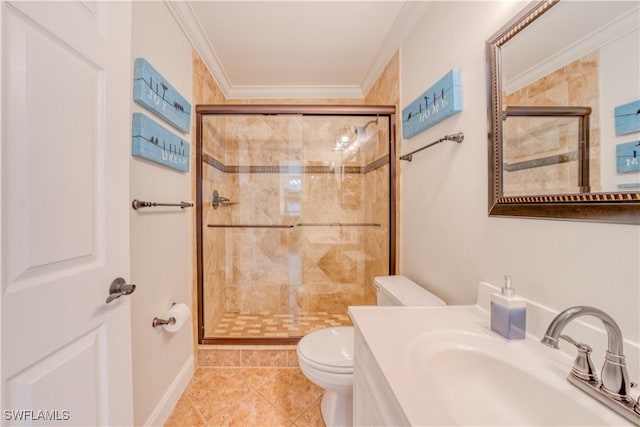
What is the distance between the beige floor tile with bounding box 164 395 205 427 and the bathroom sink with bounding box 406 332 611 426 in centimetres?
136

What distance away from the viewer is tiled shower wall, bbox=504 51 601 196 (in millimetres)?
647

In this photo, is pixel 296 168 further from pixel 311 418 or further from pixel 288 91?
pixel 311 418

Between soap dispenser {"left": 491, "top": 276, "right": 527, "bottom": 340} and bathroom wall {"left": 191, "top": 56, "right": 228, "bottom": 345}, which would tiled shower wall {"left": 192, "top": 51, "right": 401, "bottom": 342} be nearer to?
bathroom wall {"left": 191, "top": 56, "right": 228, "bottom": 345}

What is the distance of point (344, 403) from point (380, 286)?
627 mm

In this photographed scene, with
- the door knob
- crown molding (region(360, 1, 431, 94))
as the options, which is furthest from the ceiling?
the door knob

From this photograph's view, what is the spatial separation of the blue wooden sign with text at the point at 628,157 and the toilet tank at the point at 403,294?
0.81 metres

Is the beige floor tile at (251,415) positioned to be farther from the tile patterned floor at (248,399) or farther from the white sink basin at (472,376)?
the white sink basin at (472,376)

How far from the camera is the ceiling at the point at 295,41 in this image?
1566mm

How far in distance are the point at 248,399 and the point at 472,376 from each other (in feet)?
4.45

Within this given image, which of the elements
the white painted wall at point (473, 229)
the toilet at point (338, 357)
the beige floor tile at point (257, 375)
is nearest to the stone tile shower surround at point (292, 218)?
the beige floor tile at point (257, 375)

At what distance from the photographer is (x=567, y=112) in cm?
70

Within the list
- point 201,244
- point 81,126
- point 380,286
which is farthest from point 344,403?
point 81,126

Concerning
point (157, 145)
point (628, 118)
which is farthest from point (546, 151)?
point (157, 145)

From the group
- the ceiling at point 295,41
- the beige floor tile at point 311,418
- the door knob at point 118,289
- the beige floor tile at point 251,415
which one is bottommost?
the beige floor tile at point 311,418
